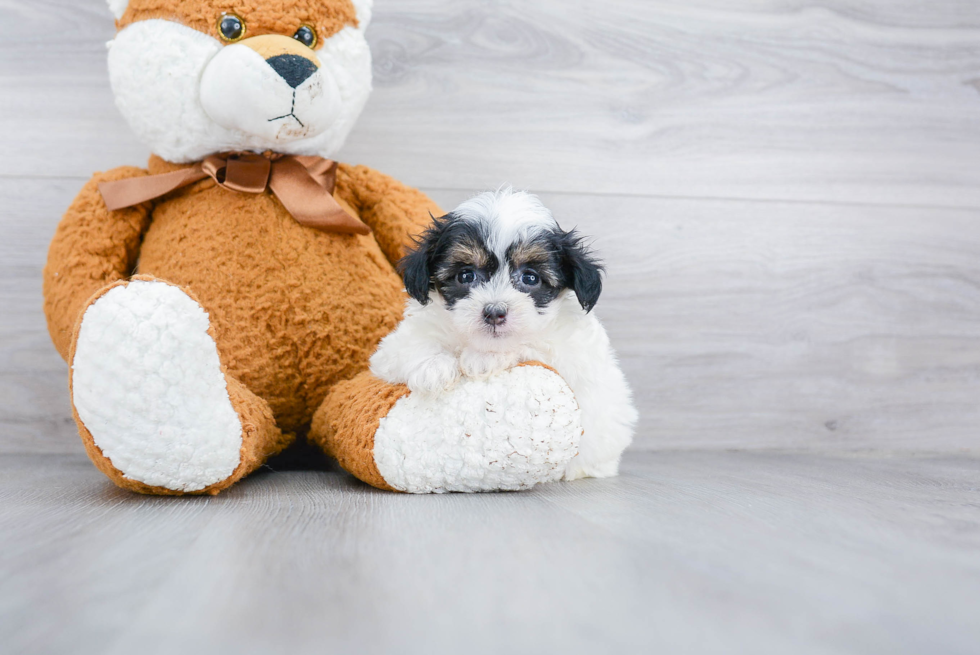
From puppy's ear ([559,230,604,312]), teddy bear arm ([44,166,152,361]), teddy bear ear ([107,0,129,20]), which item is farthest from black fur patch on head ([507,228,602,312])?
teddy bear ear ([107,0,129,20])

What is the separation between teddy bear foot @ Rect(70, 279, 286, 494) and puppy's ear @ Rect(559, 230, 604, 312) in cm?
50

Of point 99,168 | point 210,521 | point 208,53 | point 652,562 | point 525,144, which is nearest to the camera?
point 652,562

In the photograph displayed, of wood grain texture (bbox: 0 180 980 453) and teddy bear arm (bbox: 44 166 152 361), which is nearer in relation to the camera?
teddy bear arm (bbox: 44 166 152 361)

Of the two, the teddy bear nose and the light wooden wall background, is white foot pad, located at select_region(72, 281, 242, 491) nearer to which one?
the teddy bear nose

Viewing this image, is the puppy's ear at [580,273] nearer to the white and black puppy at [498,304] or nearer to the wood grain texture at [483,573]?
the white and black puppy at [498,304]

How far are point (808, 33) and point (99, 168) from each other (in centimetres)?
161

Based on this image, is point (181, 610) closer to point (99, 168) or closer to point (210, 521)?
point (210, 521)

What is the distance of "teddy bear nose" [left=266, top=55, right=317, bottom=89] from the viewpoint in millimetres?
1089

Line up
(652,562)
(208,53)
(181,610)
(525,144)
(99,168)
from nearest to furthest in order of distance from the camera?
(181,610), (652,562), (208,53), (99,168), (525,144)

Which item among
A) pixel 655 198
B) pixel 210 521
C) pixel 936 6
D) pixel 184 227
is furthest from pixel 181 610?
pixel 936 6

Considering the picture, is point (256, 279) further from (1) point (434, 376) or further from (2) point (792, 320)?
(2) point (792, 320)

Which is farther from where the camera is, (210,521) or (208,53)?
(208,53)

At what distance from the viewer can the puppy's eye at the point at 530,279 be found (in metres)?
1.03

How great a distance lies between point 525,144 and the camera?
160 cm
